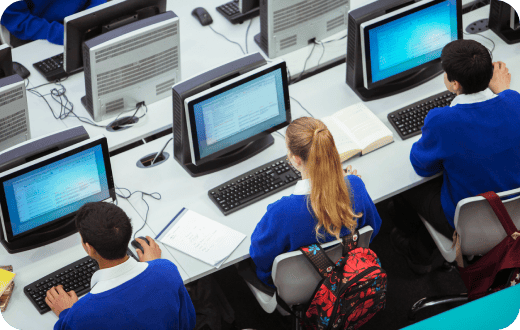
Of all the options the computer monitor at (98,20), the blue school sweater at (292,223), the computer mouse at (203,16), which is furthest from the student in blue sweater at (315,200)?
the computer mouse at (203,16)

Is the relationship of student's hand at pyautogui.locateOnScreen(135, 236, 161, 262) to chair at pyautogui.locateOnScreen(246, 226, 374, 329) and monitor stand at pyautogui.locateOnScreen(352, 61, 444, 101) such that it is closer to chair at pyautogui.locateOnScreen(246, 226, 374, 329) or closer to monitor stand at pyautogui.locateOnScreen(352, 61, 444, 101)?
chair at pyautogui.locateOnScreen(246, 226, 374, 329)

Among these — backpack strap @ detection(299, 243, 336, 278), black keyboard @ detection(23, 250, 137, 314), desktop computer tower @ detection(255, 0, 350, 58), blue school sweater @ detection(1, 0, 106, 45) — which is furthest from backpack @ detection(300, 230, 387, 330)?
blue school sweater @ detection(1, 0, 106, 45)

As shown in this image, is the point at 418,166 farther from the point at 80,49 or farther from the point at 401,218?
the point at 80,49

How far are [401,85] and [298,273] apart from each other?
140 cm

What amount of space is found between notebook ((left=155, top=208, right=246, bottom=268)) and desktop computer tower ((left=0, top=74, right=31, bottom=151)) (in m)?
0.86

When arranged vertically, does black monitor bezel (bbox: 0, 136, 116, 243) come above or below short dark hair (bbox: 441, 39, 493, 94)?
below

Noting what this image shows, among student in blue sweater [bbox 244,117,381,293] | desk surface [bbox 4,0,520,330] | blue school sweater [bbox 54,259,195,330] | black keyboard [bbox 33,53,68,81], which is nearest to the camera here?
blue school sweater [bbox 54,259,195,330]

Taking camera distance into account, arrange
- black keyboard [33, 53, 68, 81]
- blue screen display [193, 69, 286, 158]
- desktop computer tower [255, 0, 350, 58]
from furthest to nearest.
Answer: black keyboard [33, 53, 68, 81] → desktop computer tower [255, 0, 350, 58] → blue screen display [193, 69, 286, 158]

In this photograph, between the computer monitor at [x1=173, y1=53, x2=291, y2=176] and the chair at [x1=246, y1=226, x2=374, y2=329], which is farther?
the computer monitor at [x1=173, y1=53, x2=291, y2=176]

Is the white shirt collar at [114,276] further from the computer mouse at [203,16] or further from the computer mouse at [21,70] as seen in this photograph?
the computer mouse at [203,16]

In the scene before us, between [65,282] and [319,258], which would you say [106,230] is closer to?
[65,282]

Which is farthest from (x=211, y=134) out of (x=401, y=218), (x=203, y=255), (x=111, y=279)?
(x=401, y=218)

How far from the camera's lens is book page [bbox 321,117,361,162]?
9.29ft

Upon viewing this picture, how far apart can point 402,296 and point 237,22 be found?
1.88 m
